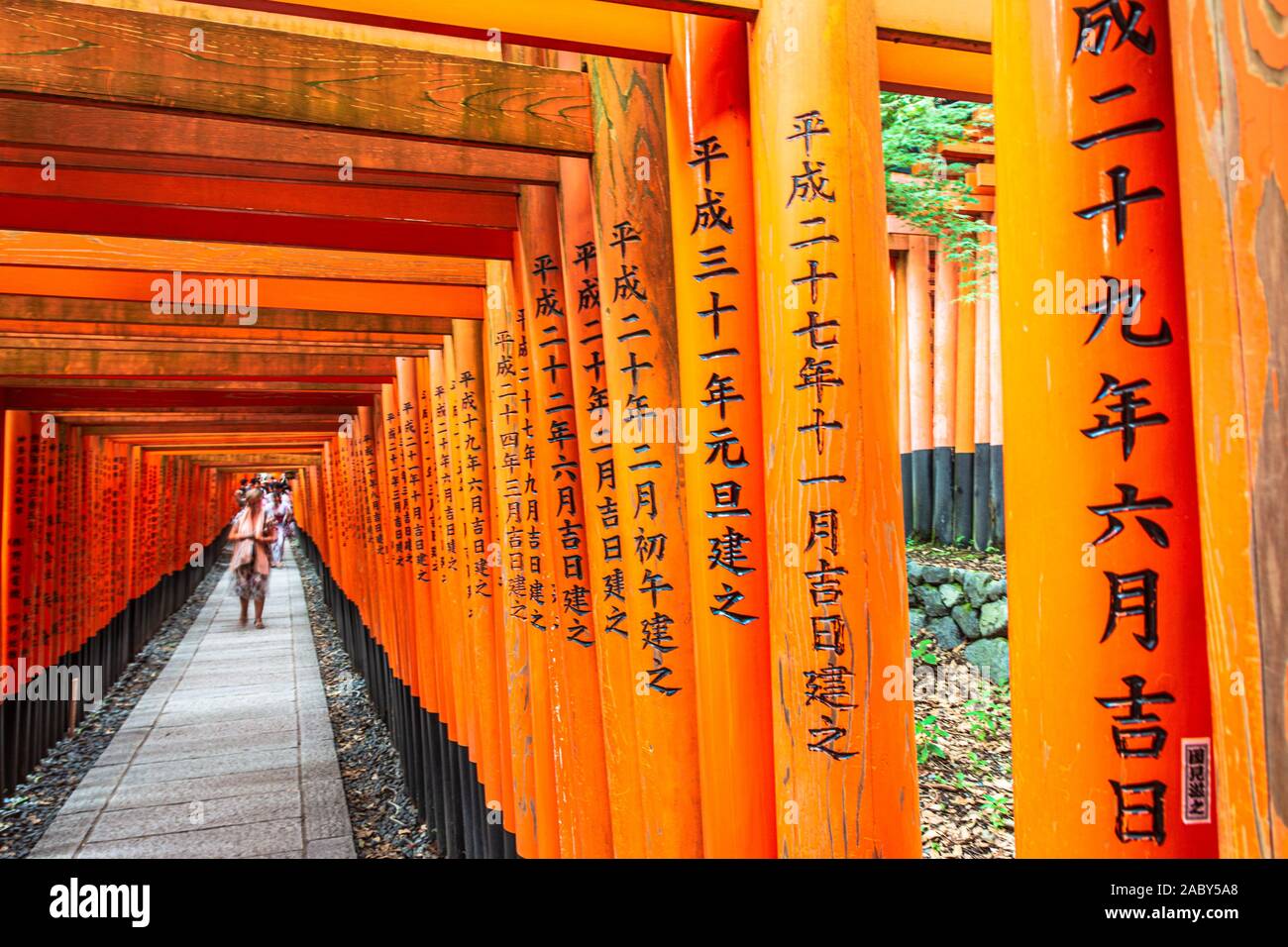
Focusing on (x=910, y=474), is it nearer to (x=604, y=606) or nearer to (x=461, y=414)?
(x=461, y=414)

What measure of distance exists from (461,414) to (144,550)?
13.6 m

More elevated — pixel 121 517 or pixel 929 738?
pixel 121 517

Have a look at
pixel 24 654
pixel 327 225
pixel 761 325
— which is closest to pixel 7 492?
pixel 24 654

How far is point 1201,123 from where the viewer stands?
1.38 m

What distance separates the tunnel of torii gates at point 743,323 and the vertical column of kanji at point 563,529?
0.02 meters

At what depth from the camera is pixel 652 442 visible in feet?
10.1

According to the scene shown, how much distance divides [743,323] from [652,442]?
0.59 metres

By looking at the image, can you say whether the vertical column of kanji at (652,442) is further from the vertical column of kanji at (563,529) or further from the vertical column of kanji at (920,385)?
the vertical column of kanji at (920,385)

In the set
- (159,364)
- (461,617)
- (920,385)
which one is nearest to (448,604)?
(461,617)

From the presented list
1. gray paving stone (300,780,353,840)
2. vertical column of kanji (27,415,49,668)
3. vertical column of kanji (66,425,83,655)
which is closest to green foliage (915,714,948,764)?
gray paving stone (300,780,353,840)

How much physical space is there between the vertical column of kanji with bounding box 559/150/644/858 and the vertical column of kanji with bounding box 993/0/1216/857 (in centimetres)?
176

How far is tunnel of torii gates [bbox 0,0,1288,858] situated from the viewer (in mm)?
1444

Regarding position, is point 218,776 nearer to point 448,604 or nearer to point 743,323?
point 448,604

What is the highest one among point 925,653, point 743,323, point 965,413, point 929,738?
point 965,413
